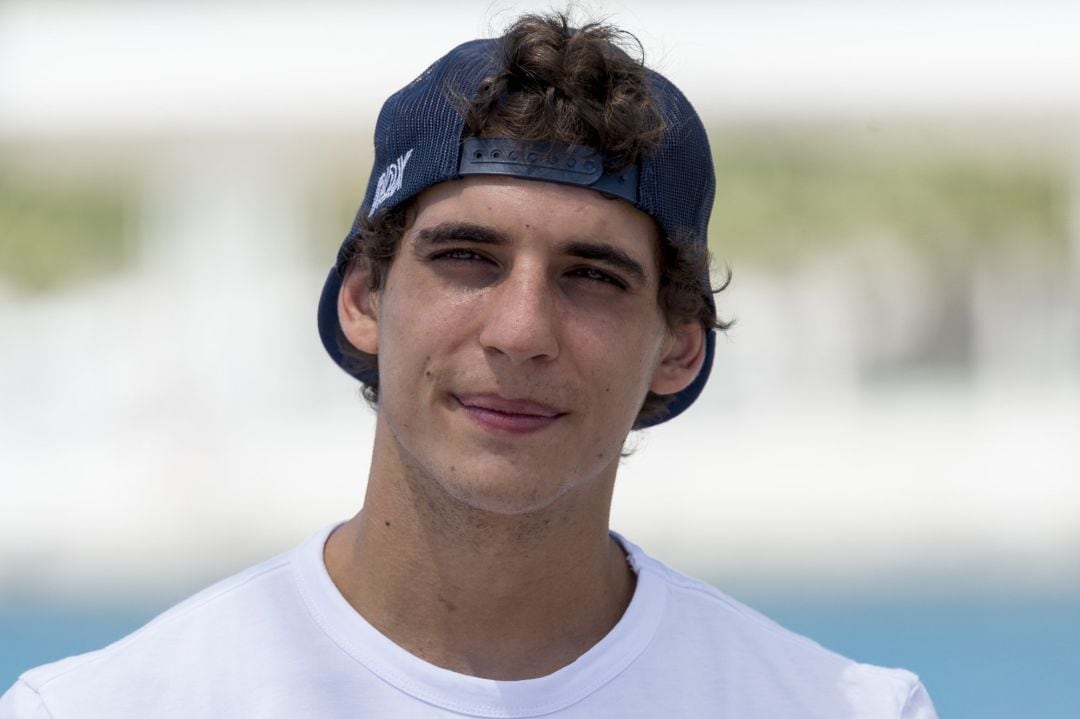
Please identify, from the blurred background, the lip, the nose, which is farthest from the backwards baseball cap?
the blurred background

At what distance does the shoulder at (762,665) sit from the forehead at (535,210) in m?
0.60

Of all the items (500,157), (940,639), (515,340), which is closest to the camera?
(515,340)

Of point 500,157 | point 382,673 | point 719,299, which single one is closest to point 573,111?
point 500,157

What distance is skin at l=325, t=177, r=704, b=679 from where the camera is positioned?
2180 millimetres

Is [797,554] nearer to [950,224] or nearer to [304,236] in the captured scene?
[950,224]

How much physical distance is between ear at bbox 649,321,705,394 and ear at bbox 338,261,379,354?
1.62ft

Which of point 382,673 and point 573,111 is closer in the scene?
point 382,673

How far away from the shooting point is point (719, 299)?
9008 mm

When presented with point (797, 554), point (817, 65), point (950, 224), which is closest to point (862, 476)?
point (797, 554)

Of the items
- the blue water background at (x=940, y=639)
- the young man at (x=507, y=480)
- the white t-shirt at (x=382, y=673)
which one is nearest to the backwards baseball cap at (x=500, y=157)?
the young man at (x=507, y=480)

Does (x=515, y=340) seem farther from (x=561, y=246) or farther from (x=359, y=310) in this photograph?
(x=359, y=310)

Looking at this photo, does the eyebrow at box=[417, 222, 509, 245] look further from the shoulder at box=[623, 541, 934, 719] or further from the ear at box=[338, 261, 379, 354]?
the shoulder at box=[623, 541, 934, 719]

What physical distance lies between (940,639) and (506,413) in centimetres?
572

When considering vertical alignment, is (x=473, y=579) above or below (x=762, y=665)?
above
